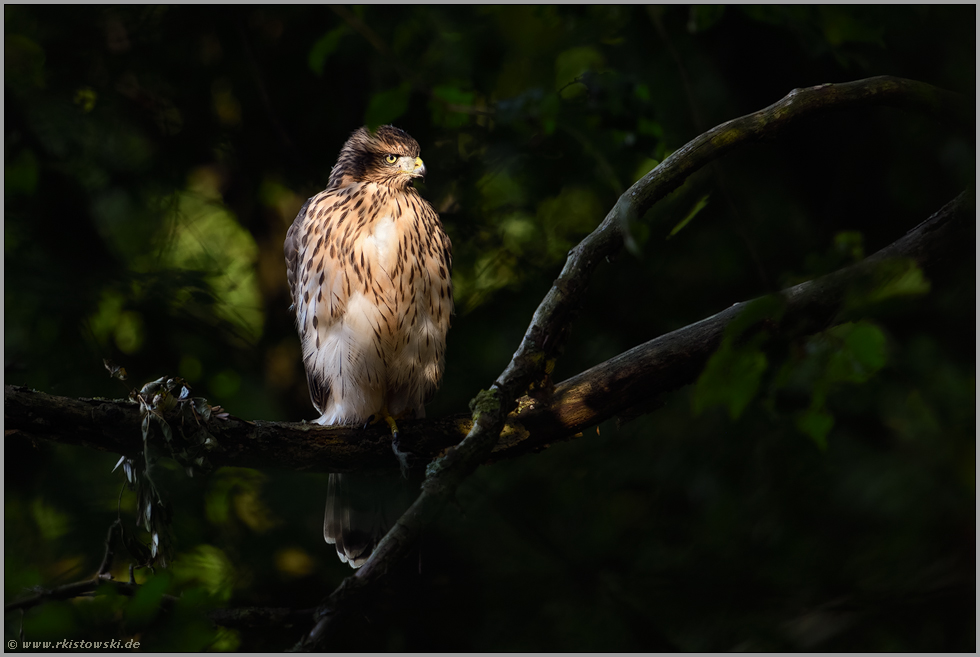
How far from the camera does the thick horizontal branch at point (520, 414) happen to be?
177 centimetres

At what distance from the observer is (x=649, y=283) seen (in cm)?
337

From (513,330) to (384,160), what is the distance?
98cm

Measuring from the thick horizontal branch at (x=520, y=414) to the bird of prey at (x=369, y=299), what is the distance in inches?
10.4

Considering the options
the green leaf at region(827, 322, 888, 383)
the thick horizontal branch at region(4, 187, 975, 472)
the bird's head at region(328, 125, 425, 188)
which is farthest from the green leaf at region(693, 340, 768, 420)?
the bird's head at region(328, 125, 425, 188)

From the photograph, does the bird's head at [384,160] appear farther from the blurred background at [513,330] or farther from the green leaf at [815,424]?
the green leaf at [815,424]

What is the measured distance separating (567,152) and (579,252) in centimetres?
153

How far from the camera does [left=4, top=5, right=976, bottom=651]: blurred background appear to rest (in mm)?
2898

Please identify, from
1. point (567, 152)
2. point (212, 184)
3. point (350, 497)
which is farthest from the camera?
point (212, 184)

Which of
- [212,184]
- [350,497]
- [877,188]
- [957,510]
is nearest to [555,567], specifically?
[350,497]

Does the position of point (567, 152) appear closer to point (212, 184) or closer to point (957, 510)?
point (212, 184)

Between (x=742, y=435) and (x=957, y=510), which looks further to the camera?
(x=742, y=435)

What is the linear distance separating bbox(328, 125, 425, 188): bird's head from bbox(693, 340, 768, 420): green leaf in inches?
75.8

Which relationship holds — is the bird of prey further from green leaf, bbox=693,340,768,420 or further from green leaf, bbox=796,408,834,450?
green leaf, bbox=693,340,768,420

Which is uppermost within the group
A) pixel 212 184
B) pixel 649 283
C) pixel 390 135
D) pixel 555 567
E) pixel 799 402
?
pixel 212 184
